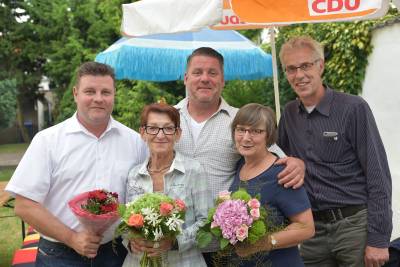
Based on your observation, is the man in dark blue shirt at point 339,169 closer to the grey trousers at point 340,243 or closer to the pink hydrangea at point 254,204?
the grey trousers at point 340,243

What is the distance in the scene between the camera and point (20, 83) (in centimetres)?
2695

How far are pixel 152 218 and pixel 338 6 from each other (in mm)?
1954

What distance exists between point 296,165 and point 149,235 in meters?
0.99

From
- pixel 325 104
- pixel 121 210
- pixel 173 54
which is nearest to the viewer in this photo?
pixel 121 210

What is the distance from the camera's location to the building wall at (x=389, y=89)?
6496 mm

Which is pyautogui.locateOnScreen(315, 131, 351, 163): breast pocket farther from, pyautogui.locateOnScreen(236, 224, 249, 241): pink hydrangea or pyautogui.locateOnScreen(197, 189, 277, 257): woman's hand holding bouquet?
pyautogui.locateOnScreen(236, 224, 249, 241): pink hydrangea

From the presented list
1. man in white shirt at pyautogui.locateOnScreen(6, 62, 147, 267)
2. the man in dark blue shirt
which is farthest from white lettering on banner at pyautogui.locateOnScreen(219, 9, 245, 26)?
man in white shirt at pyautogui.locateOnScreen(6, 62, 147, 267)

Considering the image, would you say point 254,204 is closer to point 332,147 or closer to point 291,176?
point 291,176

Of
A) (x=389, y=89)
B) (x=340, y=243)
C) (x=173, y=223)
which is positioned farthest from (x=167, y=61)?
(x=173, y=223)

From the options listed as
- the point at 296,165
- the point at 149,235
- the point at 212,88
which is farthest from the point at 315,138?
the point at 149,235

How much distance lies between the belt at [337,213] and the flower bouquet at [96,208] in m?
1.48

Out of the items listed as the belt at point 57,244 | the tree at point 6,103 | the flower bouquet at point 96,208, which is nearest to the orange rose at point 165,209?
the flower bouquet at point 96,208

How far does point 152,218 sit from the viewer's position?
2.43 meters

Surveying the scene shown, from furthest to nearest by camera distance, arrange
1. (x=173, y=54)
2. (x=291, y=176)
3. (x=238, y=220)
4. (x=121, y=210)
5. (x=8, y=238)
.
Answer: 1. (x=8, y=238)
2. (x=173, y=54)
3. (x=291, y=176)
4. (x=121, y=210)
5. (x=238, y=220)
